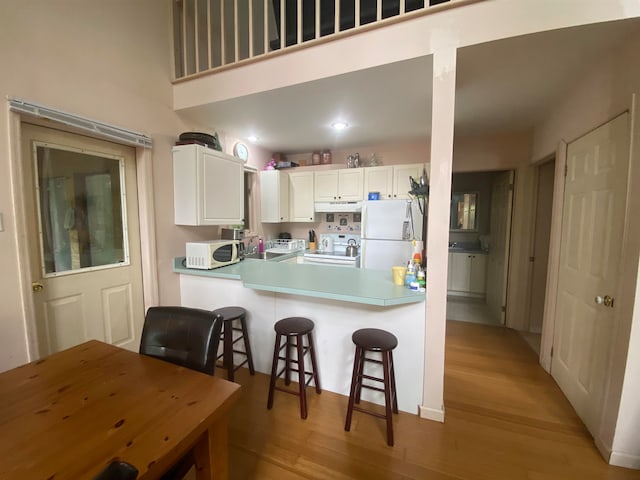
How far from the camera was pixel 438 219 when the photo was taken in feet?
5.39

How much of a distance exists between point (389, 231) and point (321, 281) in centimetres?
151

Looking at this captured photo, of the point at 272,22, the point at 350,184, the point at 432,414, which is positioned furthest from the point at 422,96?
the point at 432,414

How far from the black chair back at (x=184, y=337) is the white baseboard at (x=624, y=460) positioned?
2204mm

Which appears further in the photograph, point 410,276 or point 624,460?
point 410,276

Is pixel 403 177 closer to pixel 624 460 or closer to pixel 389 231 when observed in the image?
pixel 389 231

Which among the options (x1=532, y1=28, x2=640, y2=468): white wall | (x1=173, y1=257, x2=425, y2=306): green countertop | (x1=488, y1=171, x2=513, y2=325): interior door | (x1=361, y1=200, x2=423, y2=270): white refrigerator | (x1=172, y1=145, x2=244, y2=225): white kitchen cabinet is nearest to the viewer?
(x1=532, y1=28, x2=640, y2=468): white wall

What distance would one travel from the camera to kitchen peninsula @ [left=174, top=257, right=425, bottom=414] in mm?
1767

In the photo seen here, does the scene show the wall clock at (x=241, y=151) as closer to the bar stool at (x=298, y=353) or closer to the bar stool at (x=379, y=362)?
the bar stool at (x=298, y=353)

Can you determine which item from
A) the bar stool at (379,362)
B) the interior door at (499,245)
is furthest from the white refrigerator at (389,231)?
the bar stool at (379,362)

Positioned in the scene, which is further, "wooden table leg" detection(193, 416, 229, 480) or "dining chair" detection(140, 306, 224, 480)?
"dining chair" detection(140, 306, 224, 480)

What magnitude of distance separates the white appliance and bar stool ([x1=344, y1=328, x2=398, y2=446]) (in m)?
1.67

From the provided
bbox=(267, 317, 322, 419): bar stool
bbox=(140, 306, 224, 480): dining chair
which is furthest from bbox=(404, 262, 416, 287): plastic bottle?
bbox=(140, 306, 224, 480): dining chair

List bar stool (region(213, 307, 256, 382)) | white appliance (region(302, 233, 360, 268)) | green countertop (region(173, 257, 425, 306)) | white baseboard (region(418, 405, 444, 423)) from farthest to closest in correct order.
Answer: white appliance (region(302, 233, 360, 268))
bar stool (region(213, 307, 256, 382))
white baseboard (region(418, 405, 444, 423))
green countertop (region(173, 257, 425, 306))

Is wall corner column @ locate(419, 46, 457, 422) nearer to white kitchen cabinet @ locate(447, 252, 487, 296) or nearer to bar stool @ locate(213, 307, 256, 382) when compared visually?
bar stool @ locate(213, 307, 256, 382)
